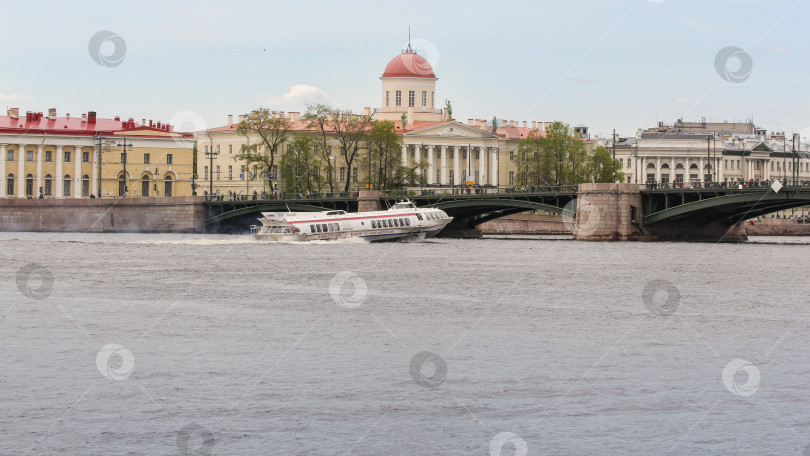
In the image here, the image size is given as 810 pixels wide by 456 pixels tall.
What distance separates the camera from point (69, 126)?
9700 cm

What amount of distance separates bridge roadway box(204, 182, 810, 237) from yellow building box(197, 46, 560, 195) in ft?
80.8

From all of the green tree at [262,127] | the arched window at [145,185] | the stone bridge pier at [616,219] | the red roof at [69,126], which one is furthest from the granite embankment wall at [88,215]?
the stone bridge pier at [616,219]

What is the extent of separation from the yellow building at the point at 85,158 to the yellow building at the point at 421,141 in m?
3.42

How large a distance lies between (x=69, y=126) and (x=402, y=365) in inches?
3248

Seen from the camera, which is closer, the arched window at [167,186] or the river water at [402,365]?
the river water at [402,365]

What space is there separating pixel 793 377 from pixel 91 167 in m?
83.2

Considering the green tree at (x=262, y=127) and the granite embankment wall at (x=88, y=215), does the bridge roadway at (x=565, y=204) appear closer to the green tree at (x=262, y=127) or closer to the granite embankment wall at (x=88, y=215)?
the granite embankment wall at (x=88, y=215)

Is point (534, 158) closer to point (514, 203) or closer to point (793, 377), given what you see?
point (514, 203)

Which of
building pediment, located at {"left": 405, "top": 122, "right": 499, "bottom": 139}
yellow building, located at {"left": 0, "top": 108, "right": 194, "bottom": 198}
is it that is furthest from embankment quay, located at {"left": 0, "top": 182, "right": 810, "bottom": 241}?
building pediment, located at {"left": 405, "top": 122, "right": 499, "bottom": 139}

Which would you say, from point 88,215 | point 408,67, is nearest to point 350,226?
point 88,215

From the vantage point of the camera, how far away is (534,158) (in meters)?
93.3

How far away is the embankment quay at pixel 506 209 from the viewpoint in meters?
57.6

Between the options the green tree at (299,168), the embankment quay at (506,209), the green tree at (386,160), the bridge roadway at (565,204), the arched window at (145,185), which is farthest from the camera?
the arched window at (145,185)

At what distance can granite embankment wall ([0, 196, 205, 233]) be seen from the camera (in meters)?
78.5
